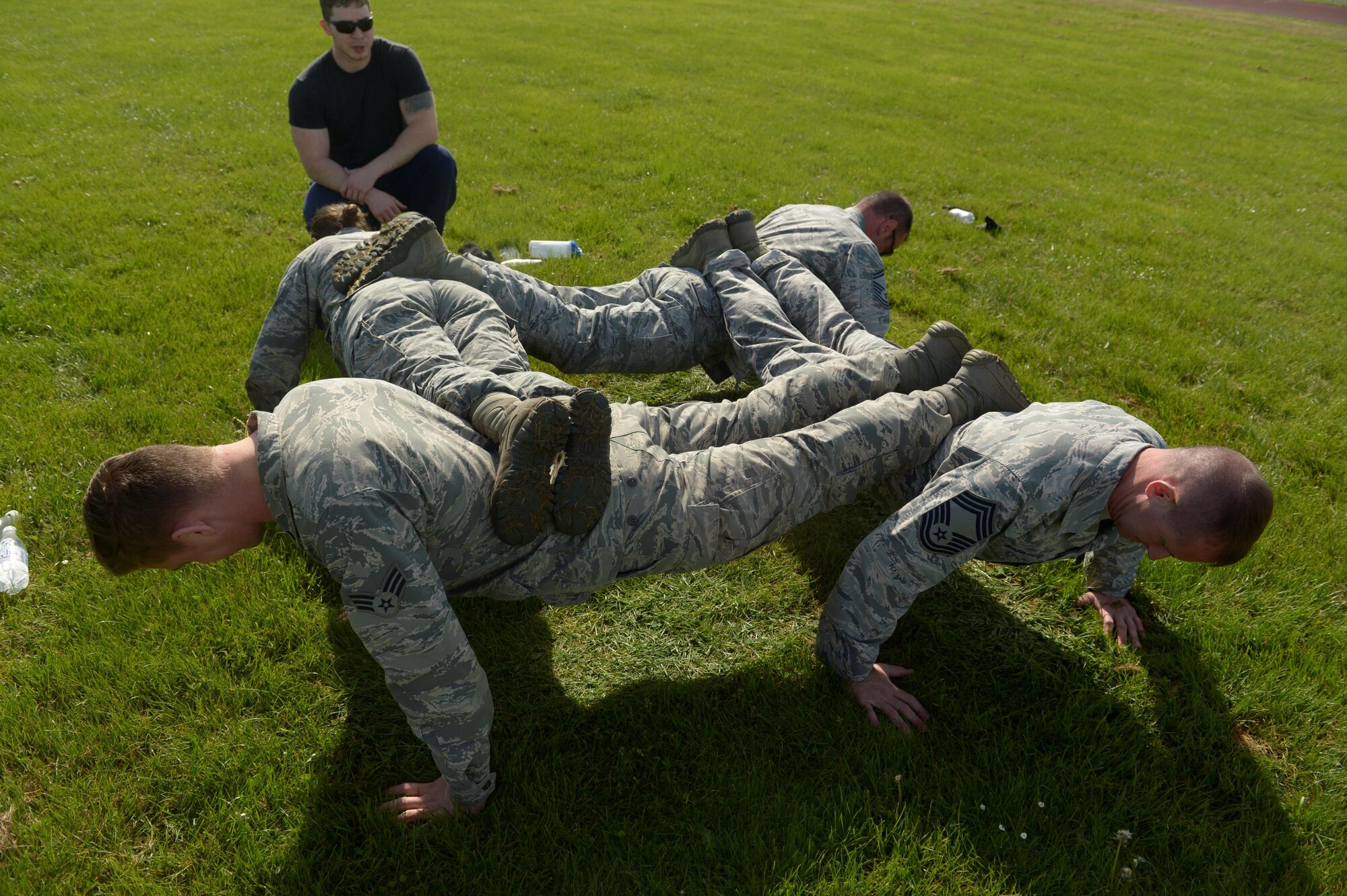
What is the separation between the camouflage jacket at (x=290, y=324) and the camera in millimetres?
4516

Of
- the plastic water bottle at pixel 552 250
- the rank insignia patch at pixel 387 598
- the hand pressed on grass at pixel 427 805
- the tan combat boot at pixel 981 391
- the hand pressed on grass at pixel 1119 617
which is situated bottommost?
the hand pressed on grass at pixel 427 805

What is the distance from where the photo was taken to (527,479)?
2891 mm

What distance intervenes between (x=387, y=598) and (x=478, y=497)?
0.52 m

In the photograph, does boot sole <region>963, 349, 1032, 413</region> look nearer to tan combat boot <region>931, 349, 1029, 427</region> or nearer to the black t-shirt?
tan combat boot <region>931, 349, 1029, 427</region>

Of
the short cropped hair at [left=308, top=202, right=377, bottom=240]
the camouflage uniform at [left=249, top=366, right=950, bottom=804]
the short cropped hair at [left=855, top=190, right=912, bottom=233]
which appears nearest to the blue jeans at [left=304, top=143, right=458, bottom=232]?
the short cropped hair at [left=308, top=202, right=377, bottom=240]

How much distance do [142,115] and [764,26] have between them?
49.1 feet

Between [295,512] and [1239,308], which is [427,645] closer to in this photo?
[295,512]

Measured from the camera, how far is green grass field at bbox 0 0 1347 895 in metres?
2.89

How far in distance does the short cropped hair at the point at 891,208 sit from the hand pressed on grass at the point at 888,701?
12.2 ft

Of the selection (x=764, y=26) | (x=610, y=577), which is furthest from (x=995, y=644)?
(x=764, y=26)

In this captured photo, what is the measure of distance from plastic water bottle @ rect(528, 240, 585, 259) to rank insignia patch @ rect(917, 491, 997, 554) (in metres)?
4.80

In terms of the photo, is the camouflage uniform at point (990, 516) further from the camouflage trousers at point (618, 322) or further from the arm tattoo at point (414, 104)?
the arm tattoo at point (414, 104)

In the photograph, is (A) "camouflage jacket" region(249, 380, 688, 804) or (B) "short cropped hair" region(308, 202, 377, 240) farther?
(B) "short cropped hair" region(308, 202, 377, 240)

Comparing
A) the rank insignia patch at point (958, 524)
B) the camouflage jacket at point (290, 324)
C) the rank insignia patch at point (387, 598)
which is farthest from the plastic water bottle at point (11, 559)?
the rank insignia patch at point (958, 524)
